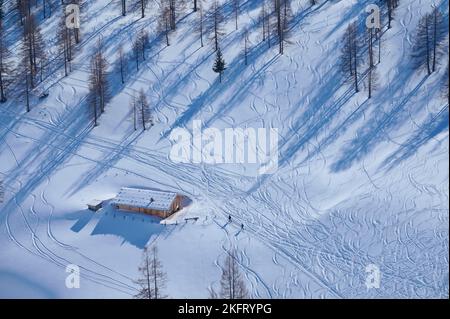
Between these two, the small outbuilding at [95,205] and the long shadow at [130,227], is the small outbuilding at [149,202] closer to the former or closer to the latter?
the long shadow at [130,227]

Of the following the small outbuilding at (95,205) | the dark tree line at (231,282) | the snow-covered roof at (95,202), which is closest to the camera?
the dark tree line at (231,282)

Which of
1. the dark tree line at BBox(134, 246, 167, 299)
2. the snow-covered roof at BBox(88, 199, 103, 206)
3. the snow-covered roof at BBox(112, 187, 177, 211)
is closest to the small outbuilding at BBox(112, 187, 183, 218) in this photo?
Result: the snow-covered roof at BBox(112, 187, 177, 211)

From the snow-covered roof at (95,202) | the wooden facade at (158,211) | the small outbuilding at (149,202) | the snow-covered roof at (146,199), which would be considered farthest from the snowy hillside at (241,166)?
the snow-covered roof at (146,199)

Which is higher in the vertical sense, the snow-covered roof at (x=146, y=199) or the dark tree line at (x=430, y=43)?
the dark tree line at (x=430, y=43)

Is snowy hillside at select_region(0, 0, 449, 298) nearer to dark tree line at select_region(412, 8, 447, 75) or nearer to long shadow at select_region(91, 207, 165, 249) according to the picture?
long shadow at select_region(91, 207, 165, 249)

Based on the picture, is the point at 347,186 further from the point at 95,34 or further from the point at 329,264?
the point at 95,34

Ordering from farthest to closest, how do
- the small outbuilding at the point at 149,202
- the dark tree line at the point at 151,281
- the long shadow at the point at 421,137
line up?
the long shadow at the point at 421,137
the small outbuilding at the point at 149,202
the dark tree line at the point at 151,281

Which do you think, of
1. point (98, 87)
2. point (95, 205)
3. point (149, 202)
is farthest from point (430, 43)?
point (95, 205)
